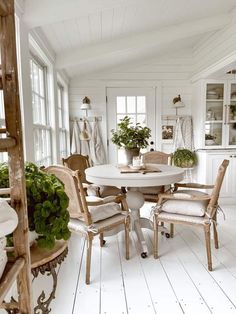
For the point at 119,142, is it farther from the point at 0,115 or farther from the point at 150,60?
the point at 150,60

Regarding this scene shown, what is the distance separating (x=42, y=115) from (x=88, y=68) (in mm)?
1489

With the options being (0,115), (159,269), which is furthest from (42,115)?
(159,269)

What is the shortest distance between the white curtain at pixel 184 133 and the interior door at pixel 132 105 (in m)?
0.44

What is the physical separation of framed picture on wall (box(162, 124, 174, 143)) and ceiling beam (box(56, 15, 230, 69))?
1.64 metres

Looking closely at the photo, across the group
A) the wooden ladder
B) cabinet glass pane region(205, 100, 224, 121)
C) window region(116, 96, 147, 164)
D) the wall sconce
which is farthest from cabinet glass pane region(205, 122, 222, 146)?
the wooden ladder

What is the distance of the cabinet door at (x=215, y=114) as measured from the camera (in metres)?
4.05

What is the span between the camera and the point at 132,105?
14.8 feet

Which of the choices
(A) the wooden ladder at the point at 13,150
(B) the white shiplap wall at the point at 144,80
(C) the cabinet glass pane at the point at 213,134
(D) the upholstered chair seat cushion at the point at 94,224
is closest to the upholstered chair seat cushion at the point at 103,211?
(D) the upholstered chair seat cushion at the point at 94,224

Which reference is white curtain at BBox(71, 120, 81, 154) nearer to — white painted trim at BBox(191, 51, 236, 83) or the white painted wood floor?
the white painted wood floor

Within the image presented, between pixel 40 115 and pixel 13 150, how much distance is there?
2163 millimetres

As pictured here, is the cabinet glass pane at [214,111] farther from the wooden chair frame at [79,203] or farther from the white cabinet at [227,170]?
the wooden chair frame at [79,203]

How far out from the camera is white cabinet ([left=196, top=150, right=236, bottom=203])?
3.82 metres

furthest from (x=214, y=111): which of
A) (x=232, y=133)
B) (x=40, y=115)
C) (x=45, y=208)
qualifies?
(x=45, y=208)

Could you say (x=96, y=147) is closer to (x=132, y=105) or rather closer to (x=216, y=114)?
(x=132, y=105)
